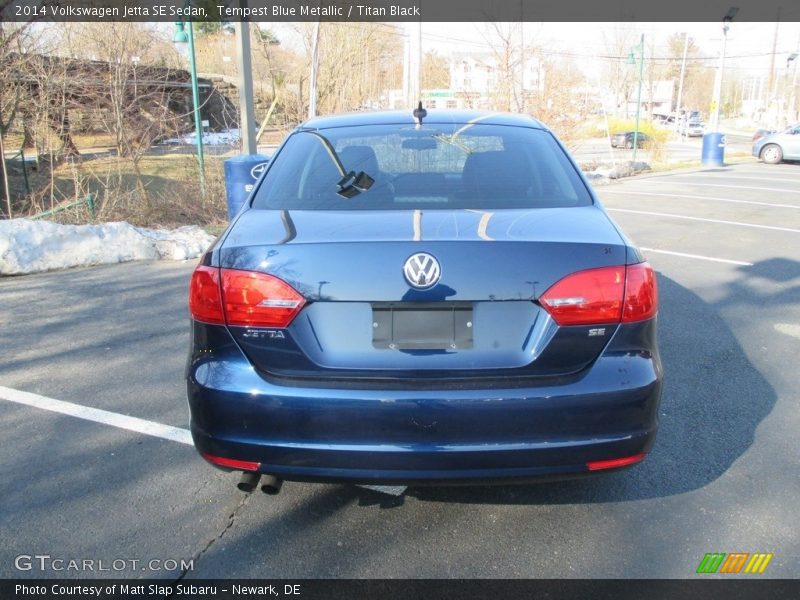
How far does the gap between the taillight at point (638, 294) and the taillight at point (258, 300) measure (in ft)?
3.80

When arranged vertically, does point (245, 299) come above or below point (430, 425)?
above

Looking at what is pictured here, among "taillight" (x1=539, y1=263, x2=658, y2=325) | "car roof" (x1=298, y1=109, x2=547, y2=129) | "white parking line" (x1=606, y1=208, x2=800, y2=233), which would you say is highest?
"car roof" (x1=298, y1=109, x2=547, y2=129)

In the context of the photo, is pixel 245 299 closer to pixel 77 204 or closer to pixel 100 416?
pixel 100 416

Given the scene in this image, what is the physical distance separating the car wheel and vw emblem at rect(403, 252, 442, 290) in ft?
92.6

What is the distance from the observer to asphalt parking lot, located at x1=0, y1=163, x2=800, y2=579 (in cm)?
262

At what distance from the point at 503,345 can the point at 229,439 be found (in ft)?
3.43

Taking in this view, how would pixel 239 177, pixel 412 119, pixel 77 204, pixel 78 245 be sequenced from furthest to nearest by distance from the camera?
pixel 77 204 < pixel 239 177 < pixel 78 245 < pixel 412 119

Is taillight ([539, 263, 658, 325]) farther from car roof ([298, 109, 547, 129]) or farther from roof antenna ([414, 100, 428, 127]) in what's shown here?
roof antenna ([414, 100, 428, 127])

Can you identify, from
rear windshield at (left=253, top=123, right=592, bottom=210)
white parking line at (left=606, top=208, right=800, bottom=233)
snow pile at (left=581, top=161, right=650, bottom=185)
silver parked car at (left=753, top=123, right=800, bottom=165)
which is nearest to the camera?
rear windshield at (left=253, top=123, right=592, bottom=210)

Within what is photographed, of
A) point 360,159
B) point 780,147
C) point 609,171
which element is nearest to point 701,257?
point 360,159

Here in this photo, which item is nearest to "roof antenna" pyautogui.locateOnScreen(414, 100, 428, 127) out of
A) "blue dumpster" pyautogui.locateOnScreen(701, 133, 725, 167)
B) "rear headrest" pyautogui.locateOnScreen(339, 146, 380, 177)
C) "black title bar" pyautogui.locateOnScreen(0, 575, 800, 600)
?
"rear headrest" pyautogui.locateOnScreen(339, 146, 380, 177)

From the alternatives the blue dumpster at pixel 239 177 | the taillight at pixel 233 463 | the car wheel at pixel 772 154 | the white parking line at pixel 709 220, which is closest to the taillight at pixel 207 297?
the taillight at pixel 233 463

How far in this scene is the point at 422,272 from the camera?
2.29 metres

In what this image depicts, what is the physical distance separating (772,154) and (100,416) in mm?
28404
